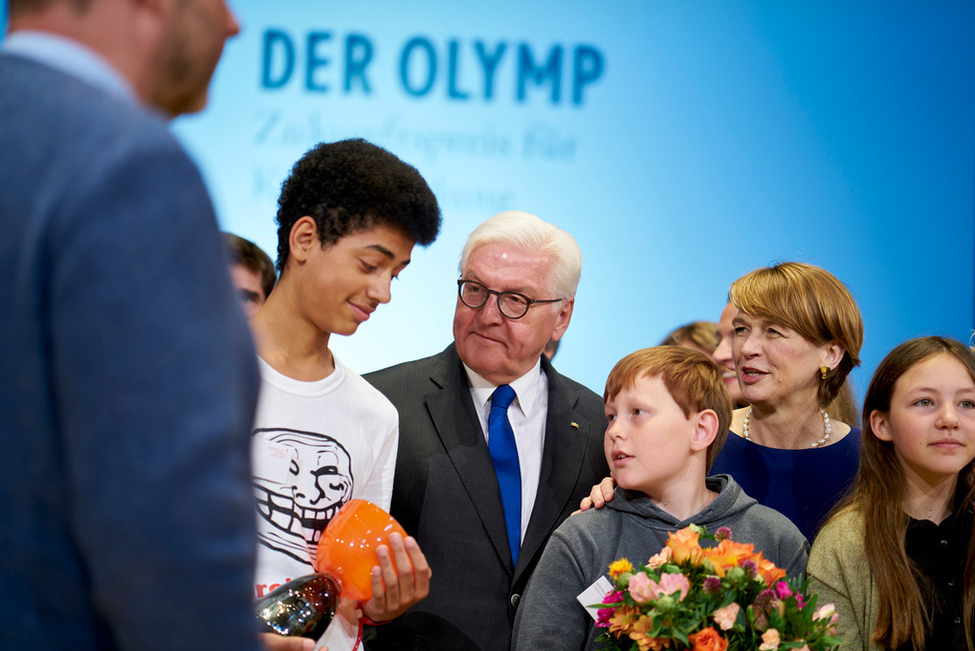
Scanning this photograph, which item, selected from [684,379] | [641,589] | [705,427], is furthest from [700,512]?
[641,589]

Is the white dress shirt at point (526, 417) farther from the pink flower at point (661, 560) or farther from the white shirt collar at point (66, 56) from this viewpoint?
the white shirt collar at point (66, 56)

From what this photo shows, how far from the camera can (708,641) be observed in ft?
6.06

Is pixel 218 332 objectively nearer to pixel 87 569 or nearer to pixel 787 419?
pixel 87 569

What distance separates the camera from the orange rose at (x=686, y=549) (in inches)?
77.2

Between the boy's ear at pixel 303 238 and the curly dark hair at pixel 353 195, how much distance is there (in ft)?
0.06

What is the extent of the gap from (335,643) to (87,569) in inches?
51.5

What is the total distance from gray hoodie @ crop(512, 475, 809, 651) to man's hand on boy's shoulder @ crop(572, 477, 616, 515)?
0.02 m

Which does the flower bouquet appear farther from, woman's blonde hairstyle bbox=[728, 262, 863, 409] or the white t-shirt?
woman's blonde hairstyle bbox=[728, 262, 863, 409]

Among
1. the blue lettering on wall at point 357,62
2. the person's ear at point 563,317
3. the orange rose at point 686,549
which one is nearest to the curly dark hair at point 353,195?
the person's ear at point 563,317

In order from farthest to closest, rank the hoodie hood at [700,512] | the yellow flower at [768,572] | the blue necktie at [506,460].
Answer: the blue necktie at [506,460] → the hoodie hood at [700,512] → the yellow flower at [768,572]

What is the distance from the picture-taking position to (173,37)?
35.8 inches

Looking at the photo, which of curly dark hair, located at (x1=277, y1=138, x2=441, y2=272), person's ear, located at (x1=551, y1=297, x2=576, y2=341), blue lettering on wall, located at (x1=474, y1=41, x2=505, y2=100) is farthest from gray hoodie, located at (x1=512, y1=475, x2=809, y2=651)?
blue lettering on wall, located at (x1=474, y1=41, x2=505, y2=100)

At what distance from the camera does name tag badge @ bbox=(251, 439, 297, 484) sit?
196cm

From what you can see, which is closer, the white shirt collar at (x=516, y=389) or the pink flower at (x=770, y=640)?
the pink flower at (x=770, y=640)
